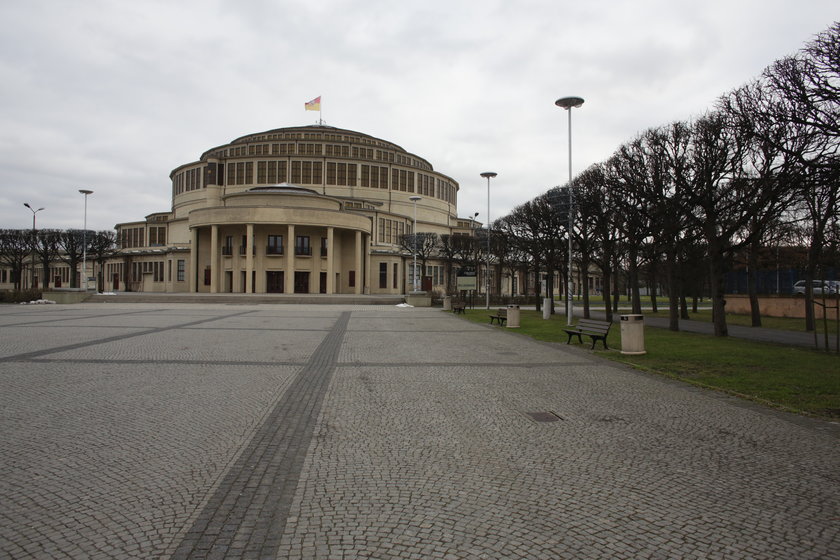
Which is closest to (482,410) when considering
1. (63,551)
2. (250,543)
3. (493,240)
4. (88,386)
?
(250,543)

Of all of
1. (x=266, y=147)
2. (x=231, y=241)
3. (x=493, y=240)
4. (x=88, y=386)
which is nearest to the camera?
(x=88, y=386)

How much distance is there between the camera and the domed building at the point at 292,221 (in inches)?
2167

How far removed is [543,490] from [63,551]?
3358 millimetres

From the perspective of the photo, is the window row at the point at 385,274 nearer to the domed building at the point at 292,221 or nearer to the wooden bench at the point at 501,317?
the domed building at the point at 292,221

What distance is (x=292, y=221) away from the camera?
2087 inches

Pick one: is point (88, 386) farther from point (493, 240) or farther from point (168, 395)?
point (493, 240)

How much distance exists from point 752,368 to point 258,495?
1084 cm

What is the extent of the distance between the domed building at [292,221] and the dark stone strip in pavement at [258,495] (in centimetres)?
4839

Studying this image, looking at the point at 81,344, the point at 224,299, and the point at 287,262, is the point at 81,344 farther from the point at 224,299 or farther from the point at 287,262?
the point at 287,262

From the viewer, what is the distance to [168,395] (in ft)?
25.0

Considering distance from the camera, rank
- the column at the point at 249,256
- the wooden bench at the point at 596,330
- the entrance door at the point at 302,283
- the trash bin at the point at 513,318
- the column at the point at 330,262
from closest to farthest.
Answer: the wooden bench at the point at 596,330 < the trash bin at the point at 513,318 < the column at the point at 249,256 < the column at the point at 330,262 < the entrance door at the point at 302,283

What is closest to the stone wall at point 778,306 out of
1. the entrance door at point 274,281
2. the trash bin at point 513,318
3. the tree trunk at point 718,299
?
the tree trunk at point 718,299

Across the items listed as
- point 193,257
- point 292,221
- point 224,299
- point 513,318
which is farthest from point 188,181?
point 513,318

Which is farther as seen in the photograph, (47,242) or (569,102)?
(47,242)
